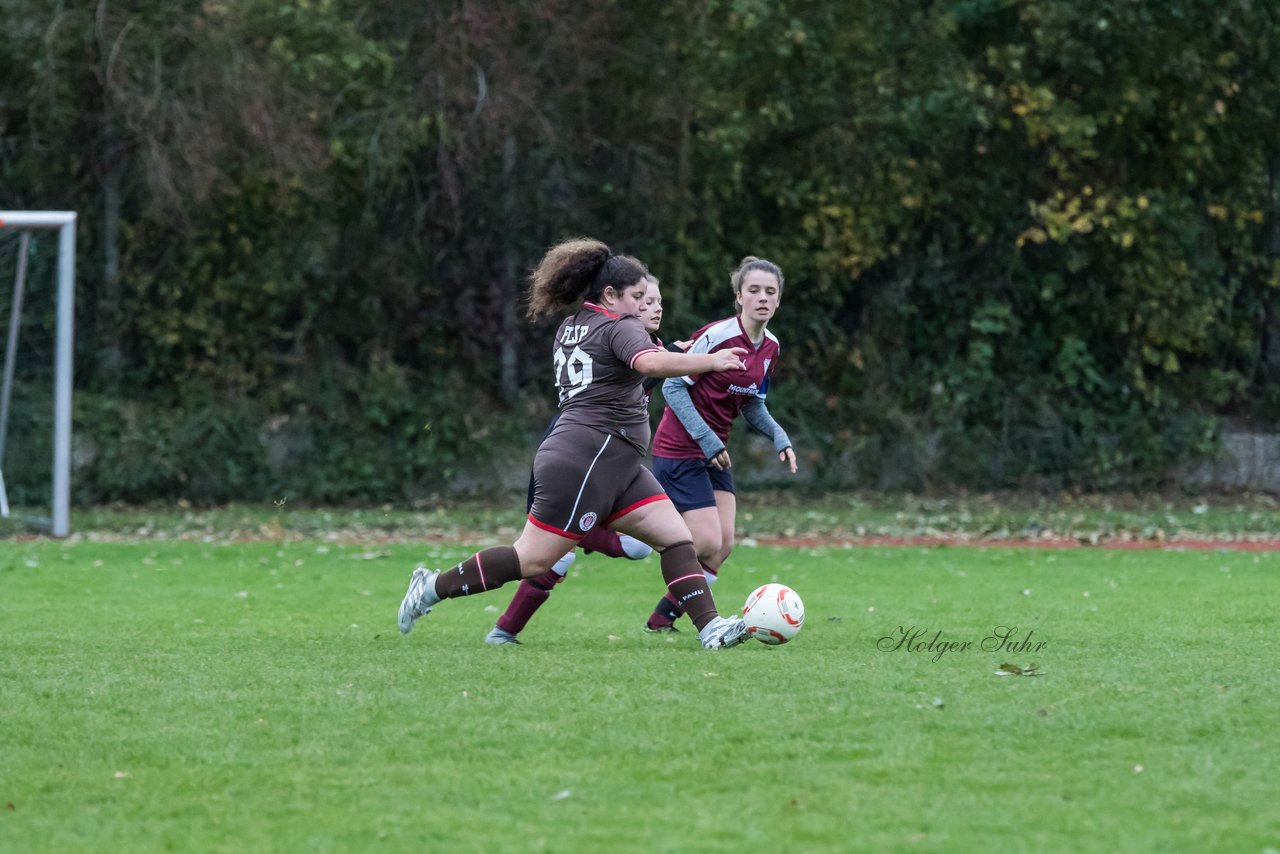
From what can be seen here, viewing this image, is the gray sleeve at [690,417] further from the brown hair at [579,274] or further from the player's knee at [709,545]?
the brown hair at [579,274]

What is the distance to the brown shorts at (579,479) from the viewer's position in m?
7.28

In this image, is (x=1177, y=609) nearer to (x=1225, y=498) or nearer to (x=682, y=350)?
(x=682, y=350)

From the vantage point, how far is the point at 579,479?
23.9 feet

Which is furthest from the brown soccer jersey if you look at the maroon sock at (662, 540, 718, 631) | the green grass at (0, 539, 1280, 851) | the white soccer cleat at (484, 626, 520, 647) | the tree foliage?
the tree foliage

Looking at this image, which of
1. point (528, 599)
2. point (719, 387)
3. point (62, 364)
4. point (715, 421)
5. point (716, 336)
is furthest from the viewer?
point (62, 364)

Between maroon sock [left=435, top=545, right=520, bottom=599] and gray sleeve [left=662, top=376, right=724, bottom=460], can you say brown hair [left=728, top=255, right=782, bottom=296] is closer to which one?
gray sleeve [left=662, top=376, right=724, bottom=460]

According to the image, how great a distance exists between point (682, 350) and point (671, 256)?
12695mm

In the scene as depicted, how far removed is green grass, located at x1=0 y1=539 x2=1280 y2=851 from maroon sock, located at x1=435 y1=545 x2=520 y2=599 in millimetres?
297

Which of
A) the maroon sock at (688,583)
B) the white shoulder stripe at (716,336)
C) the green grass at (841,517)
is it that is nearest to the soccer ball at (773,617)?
the maroon sock at (688,583)

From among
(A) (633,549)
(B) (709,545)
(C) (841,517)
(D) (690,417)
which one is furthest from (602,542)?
(C) (841,517)

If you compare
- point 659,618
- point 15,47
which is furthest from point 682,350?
point 15,47

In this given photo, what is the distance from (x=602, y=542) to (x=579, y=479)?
0.92 metres

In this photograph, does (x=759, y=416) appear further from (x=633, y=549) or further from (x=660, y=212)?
(x=660, y=212)

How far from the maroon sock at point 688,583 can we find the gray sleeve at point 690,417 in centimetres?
82
